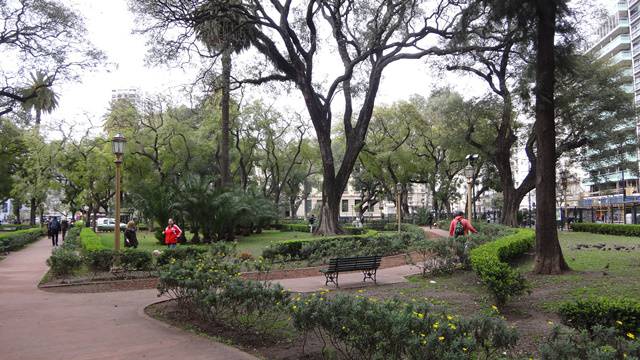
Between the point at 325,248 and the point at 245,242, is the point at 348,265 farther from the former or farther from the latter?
the point at 245,242

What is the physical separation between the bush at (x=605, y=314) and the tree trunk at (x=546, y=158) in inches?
223

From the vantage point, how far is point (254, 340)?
6598mm

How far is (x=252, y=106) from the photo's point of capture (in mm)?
38625

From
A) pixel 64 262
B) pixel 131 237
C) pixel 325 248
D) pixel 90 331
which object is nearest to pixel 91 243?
pixel 131 237

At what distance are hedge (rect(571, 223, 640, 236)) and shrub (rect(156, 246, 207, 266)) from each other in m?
24.0

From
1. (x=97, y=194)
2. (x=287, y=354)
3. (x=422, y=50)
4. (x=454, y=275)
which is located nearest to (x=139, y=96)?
(x=97, y=194)

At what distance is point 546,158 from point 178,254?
32.6 feet

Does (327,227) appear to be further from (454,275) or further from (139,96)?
(139,96)

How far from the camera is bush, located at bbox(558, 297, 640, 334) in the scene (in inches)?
215

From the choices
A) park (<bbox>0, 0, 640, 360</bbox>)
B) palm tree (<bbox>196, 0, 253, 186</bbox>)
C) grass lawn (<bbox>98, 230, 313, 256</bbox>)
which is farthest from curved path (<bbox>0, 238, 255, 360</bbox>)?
palm tree (<bbox>196, 0, 253, 186</bbox>)

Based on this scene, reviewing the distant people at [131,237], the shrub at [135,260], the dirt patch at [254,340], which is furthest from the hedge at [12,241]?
the dirt patch at [254,340]

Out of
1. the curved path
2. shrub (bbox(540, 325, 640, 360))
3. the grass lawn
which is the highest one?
shrub (bbox(540, 325, 640, 360))

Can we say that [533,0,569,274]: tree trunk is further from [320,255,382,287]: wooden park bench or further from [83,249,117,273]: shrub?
[83,249,117,273]: shrub

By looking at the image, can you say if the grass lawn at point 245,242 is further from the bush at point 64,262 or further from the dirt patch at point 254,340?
the dirt patch at point 254,340
